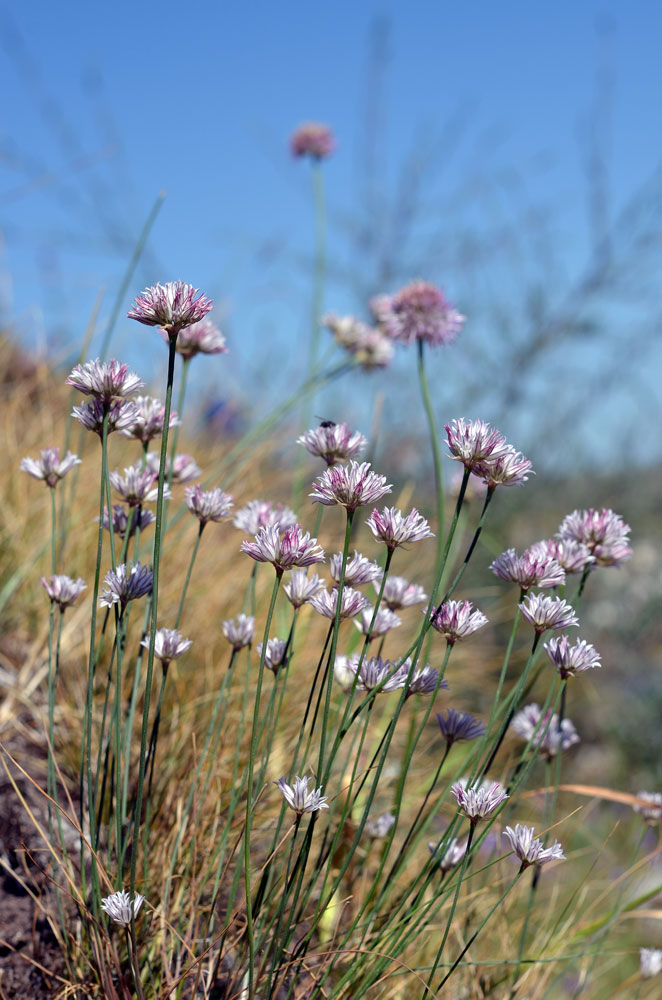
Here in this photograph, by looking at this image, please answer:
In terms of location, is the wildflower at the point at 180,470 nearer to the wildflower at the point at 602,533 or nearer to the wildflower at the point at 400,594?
the wildflower at the point at 400,594

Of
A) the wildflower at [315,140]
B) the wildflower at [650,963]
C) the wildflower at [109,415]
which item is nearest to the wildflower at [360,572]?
the wildflower at [109,415]

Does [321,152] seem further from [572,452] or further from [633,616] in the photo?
[633,616]

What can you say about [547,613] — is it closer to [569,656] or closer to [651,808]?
[569,656]

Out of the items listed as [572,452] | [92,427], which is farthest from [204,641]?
[572,452]

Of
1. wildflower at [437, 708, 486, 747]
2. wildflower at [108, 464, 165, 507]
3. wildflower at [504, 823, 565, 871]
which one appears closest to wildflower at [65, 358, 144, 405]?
wildflower at [108, 464, 165, 507]

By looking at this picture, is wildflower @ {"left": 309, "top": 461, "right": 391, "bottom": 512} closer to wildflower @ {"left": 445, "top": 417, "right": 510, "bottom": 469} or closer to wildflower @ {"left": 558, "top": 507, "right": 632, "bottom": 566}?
wildflower @ {"left": 445, "top": 417, "right": 510, "bottom": 469}

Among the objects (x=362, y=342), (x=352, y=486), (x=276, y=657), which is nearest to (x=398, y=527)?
(x=352, y=486)
